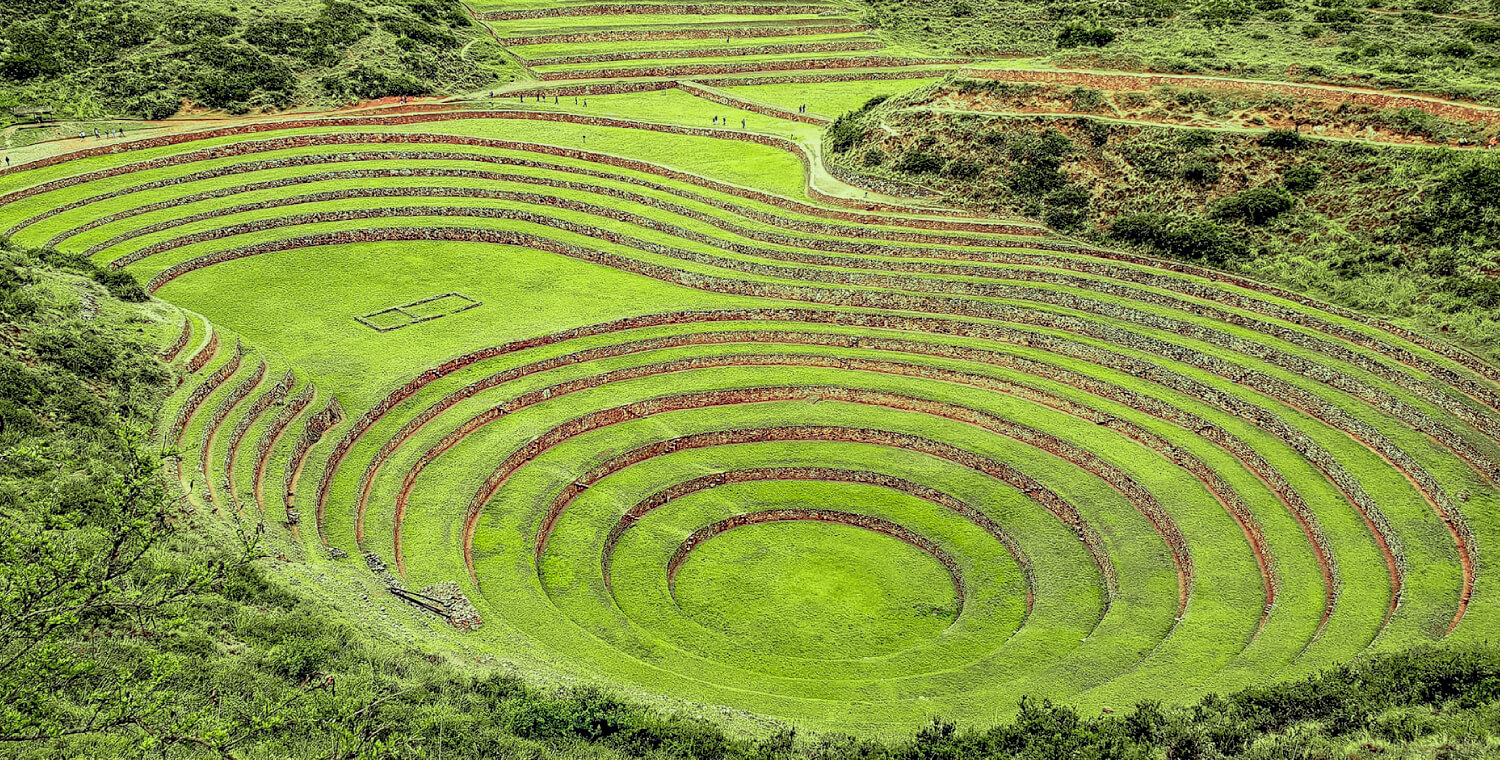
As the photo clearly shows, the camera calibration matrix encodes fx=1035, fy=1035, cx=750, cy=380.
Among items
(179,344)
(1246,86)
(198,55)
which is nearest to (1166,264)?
(1246,86)

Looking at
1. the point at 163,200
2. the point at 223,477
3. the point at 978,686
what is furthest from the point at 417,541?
the point at 163,200

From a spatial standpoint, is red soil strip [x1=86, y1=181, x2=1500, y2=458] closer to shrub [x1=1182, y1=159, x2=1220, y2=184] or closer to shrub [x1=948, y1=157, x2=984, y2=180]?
shrub [x1=1182, y1=159, x2=1220, y2=184]

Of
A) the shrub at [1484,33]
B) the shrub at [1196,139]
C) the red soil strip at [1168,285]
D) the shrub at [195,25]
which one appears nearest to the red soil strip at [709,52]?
the shrub at [195,25]

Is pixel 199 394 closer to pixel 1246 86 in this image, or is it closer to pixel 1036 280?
pixel 1036 280

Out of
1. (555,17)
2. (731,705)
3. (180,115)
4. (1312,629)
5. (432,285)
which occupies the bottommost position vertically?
(731,705)

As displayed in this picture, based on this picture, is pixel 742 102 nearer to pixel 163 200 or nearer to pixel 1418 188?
pixel 163 200

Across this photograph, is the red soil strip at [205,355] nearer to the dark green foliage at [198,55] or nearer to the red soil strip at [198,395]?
the red soil strip at [198,395]

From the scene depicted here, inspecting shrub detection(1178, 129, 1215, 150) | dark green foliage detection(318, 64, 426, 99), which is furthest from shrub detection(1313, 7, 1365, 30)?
dark green foliage detection(318, 64, 426, 99)
